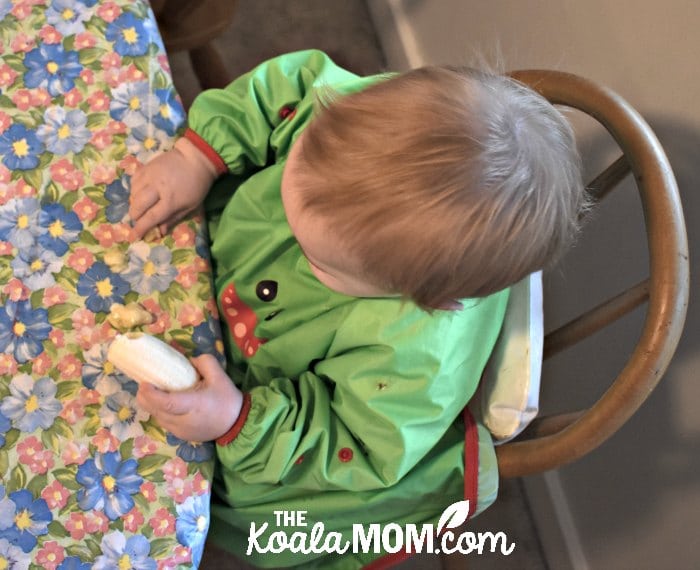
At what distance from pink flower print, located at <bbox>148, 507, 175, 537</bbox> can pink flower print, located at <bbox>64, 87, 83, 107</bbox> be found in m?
0.41

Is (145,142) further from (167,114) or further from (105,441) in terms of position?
(105,441)

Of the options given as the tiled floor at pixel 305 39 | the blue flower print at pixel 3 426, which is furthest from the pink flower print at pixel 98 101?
the tiled floor at pixel 305 39

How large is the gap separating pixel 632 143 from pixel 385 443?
0.37 meters

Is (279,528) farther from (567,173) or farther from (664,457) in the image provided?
(664,457)

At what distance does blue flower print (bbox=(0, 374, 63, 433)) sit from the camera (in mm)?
603

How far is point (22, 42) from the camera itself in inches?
28.1

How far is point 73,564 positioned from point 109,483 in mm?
69

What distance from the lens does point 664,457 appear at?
3.19ft

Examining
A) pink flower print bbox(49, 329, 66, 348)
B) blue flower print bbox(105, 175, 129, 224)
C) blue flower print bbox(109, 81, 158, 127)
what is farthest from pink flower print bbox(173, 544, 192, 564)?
blue flower print bbox(109, 81, 158, 127)

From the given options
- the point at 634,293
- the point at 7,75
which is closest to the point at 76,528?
the point at 7,75

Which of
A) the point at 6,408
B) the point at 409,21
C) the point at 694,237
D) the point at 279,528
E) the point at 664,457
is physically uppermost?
the point at 409,21

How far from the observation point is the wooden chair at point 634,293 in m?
0.62

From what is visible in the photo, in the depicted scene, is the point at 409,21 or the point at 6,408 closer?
the point at 6,408

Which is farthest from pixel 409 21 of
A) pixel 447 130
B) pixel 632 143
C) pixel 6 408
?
pixel 6 408
